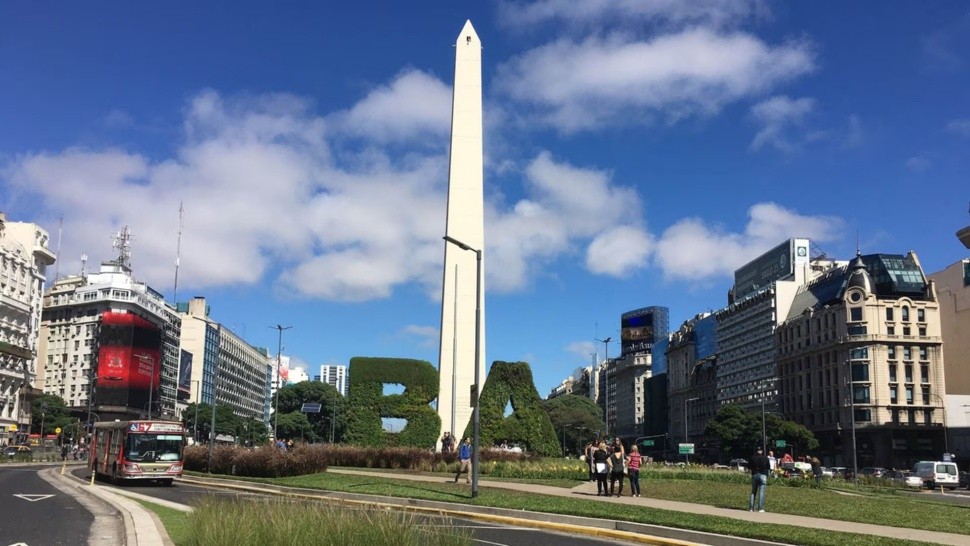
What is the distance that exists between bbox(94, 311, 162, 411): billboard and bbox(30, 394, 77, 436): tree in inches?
419

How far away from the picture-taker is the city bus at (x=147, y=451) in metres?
34.1

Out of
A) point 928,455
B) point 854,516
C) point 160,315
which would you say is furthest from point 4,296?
point 928,455

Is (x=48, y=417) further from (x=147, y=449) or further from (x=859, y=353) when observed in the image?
(x=859, y=353)

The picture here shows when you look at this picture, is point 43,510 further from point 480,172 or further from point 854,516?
point 480,172

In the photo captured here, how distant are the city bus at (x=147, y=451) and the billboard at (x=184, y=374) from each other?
128 metres

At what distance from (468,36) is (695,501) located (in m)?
35.7

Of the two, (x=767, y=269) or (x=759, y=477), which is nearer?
(x=759, y=477)

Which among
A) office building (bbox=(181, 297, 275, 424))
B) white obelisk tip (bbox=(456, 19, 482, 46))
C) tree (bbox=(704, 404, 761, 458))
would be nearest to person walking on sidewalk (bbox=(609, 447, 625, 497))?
white obelisk tip (bbox=(456, 19, 482, 46))

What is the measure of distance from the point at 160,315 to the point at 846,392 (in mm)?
110044

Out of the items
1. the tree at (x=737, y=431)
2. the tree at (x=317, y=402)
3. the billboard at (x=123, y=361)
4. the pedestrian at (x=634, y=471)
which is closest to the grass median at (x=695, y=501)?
the pedestrian at (x=634, y=471)

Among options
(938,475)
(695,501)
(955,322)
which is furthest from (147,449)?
(955,322)

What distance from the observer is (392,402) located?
48.2 metres

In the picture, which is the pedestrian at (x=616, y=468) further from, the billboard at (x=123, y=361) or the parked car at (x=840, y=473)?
the billboard at (x=123, y=361)

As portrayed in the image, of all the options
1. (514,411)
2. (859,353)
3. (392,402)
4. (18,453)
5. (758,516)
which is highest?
(859,353)
